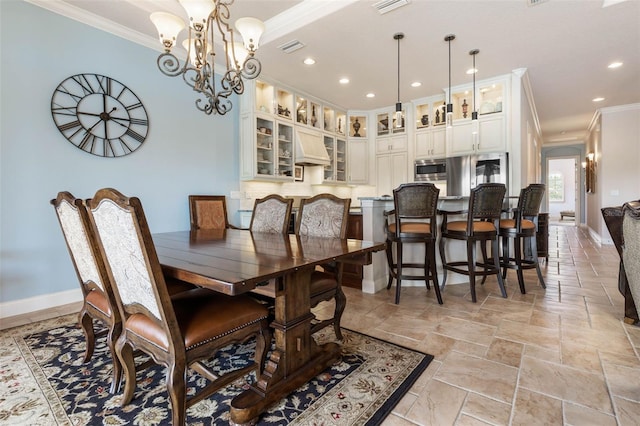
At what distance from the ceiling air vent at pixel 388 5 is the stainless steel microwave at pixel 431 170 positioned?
2967mm

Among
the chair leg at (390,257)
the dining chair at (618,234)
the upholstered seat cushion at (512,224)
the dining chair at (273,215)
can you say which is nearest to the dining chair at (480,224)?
the upholstered seat cushion at (512,224)

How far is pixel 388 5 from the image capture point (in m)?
2.90

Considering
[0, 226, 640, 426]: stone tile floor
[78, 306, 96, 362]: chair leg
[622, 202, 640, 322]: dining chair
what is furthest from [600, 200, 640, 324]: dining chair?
[78, 306, 96, 362]: chair leg

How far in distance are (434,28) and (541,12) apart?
3.22 feet

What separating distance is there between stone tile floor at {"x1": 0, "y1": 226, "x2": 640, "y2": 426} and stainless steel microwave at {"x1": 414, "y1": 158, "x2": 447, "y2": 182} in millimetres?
2372

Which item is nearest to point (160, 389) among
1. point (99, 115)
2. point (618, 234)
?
point (99, 115)

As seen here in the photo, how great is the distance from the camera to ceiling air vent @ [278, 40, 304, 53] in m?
3.60

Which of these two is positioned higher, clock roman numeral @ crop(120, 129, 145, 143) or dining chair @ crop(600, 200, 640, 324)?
clock roman numeral @ crop(120, 129, 145, 143)

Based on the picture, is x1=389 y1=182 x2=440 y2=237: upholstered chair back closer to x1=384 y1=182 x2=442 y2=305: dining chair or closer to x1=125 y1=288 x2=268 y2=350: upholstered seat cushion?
x1=384 y1=182 x2=442 y2=305: dining chair

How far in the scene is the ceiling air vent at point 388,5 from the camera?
2.86 metres

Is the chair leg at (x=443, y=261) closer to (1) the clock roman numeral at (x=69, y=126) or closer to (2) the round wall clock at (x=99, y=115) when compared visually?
(2) the round wall clock at (x=99, y=115)

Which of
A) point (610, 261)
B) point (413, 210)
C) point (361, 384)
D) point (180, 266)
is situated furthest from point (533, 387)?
point (610, 261)

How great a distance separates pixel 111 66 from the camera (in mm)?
3275

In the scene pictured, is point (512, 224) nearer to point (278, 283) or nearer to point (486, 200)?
point (486, 200)
